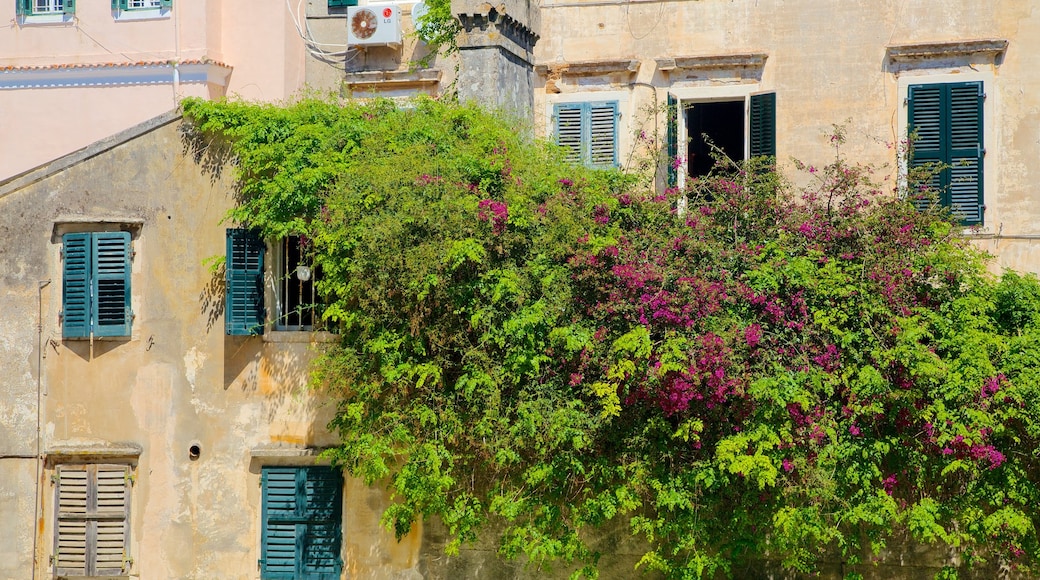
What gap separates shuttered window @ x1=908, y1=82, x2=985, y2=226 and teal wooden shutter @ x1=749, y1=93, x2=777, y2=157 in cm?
166

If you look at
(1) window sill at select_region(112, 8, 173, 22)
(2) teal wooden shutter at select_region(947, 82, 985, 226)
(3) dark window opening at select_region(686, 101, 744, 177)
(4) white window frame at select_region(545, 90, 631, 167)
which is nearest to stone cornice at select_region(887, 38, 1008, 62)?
(2) teal wooden shutter at select_region(947, 82, 985, 226)

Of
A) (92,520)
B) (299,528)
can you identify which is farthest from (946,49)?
(92,520)

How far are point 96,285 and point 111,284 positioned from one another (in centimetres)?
17

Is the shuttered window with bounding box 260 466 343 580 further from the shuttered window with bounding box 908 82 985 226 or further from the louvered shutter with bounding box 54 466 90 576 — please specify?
the shuttered window with bounding box 908 82 985 226

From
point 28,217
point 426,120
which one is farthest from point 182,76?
point 426,120

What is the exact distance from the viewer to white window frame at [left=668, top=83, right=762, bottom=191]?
56.6 ft

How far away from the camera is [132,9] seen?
20719mm

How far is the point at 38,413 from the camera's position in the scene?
15.8 metres

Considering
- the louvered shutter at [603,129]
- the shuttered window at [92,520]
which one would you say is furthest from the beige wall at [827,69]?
the shuttered window at [92,520]

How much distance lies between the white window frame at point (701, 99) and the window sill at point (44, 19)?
30.6ft

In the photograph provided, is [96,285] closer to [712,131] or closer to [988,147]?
[712,131]

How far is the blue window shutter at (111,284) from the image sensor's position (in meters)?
15.7

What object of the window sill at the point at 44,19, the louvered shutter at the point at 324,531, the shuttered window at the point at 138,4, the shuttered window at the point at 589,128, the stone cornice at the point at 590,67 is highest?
the shuttered window at the point at 138,4

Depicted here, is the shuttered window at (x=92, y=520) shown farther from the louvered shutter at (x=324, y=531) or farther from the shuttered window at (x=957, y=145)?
the shuttered window at (x=957, y=145)
